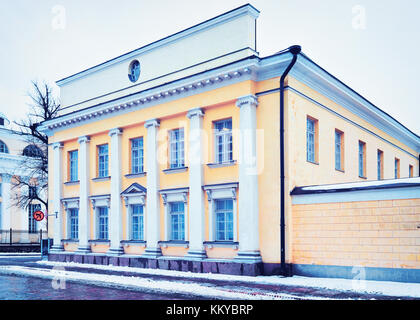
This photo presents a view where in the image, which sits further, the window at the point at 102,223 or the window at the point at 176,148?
the window at the point at 102,223

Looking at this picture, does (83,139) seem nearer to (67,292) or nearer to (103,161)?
(103,161)

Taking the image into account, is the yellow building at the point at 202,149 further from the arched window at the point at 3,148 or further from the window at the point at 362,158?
the arched window at the point at 3,148

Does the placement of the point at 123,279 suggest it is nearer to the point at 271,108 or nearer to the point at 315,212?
the point at 315,212

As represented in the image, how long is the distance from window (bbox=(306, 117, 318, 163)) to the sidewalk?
16.6 ft

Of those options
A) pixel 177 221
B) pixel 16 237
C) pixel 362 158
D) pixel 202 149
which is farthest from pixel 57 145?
pixel 16 237

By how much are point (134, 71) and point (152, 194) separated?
6133 millimetres

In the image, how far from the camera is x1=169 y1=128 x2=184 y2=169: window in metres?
19.4

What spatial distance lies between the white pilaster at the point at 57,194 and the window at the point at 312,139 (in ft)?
45.4

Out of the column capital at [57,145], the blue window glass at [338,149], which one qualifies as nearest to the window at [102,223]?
the column capital at [57,145]

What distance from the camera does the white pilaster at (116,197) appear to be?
21484mm

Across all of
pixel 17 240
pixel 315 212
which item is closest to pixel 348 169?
pixel 315 212

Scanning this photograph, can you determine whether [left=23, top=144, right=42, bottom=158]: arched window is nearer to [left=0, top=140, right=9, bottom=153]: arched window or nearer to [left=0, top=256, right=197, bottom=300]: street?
[left=0, top=140, right=9, bottom=153]: arched window

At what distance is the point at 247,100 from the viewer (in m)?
16.8
